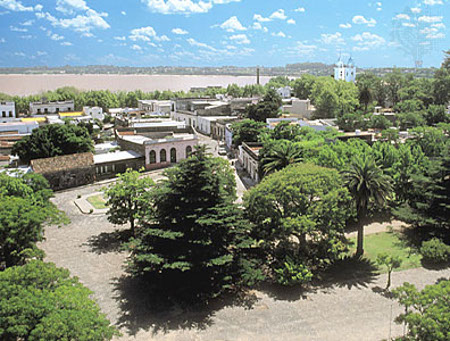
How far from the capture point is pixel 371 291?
65.9 feet

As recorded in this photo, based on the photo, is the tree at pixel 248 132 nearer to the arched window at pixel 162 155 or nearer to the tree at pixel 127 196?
the arched window at pixel 162 155

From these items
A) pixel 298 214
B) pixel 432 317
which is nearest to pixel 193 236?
pixel 298 214

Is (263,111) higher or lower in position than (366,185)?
higher

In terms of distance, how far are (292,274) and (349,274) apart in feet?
11.8

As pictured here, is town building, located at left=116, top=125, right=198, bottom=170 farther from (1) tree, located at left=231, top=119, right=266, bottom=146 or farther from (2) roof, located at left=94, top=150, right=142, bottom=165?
(1) tree, located at left=231, top=119, right=266, bottom=146

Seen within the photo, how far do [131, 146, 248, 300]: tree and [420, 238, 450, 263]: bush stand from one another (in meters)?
10.1

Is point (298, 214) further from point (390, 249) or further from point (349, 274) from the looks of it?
point (390, 249)

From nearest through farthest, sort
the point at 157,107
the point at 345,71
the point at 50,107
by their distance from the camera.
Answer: the point at 50,107, the point at 157,107, the point at 345,71

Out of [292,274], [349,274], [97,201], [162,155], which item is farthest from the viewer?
[162,155]

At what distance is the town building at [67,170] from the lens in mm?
37281

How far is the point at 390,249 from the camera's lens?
24.7m

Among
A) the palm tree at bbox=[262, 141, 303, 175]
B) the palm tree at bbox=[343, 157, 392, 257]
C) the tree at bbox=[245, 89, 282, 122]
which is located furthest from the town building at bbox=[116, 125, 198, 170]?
the palm tree at bbox=[343, 157, 392, 257]

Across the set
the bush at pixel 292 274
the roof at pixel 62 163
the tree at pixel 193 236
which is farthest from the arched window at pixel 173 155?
the bush at pixel 292 274

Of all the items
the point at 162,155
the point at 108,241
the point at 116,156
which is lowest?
the point at 108,241
